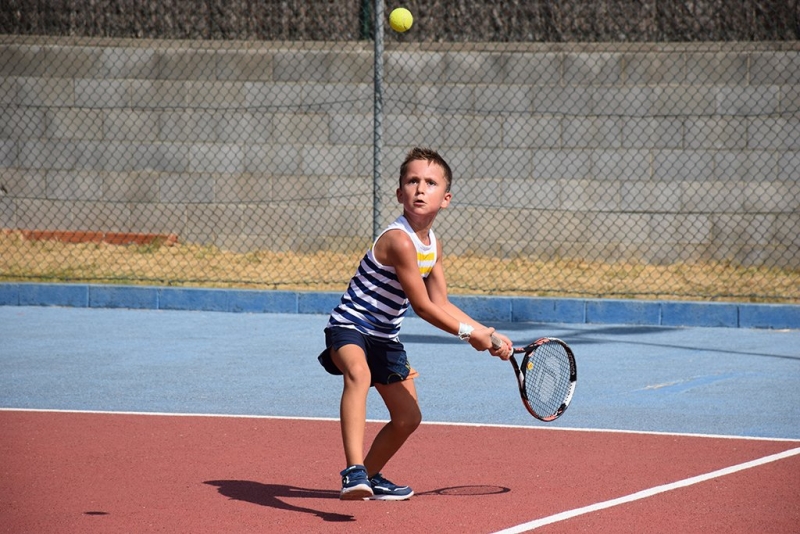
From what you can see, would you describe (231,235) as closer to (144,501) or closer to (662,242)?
(662,242)

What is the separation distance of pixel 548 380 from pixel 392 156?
7.74 meters

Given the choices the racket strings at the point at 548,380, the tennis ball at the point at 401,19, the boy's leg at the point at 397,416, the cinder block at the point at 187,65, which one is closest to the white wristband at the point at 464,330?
the boy's leg at the point at 397,416

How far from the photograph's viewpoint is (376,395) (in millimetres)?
7383

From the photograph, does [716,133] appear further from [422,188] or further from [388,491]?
[388,491]

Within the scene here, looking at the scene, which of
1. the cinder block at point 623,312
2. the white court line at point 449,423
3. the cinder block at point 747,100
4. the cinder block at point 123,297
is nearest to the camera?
the white court line at point 449,423

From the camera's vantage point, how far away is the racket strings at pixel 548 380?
5070 mm

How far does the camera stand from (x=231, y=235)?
1289 cm

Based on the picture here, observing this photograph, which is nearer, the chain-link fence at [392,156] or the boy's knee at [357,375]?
the boy's knee at [357,375]

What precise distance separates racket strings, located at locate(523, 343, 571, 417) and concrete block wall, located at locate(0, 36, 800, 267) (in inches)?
289

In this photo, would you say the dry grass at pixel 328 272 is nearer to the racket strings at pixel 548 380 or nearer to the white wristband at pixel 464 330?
the racket strings at pixel 548 380

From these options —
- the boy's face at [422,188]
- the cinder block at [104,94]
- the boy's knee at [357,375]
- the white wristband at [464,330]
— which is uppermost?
the cinder block at [104,94]

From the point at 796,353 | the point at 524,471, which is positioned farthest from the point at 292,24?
the point at 524,471

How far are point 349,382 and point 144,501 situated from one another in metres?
0.98

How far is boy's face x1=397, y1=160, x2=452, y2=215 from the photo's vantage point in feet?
15.6
